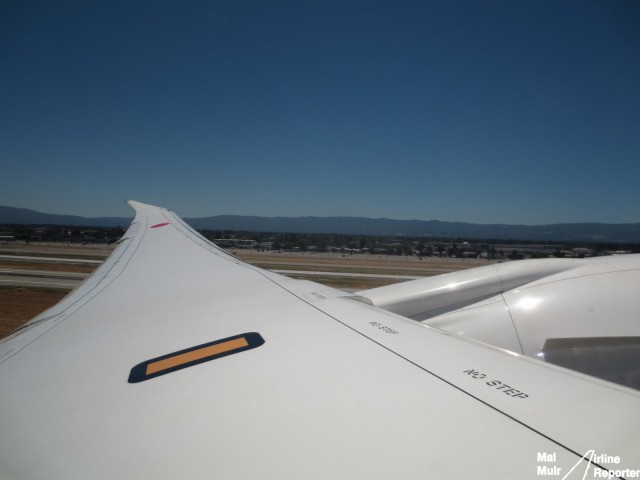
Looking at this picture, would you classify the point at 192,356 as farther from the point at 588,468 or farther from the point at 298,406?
the point at 588,468

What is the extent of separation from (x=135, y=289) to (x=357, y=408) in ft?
9.52

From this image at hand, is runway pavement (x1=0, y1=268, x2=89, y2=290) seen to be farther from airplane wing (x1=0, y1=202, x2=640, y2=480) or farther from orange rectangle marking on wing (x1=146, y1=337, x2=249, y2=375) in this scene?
orange rectangle marking on wing (x1=146, y1=337, x2=249, y2=375)

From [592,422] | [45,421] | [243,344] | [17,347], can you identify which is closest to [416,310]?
[243,344]

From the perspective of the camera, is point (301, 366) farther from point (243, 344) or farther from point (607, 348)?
point (607, 348)

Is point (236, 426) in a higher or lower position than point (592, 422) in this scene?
lower

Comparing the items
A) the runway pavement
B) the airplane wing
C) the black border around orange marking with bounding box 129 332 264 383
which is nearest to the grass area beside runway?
the runway pavement

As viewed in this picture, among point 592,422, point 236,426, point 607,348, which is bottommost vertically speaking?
point 607,348

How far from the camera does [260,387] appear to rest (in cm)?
133

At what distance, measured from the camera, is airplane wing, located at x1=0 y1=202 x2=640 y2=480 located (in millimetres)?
919

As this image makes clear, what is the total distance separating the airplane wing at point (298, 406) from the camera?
919 mm

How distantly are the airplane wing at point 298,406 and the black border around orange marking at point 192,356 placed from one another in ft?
0.04

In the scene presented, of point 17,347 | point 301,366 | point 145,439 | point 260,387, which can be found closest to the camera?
point 145,439

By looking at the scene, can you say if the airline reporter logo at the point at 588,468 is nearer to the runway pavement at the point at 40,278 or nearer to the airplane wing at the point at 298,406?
the airplane wing at the point at 298,406

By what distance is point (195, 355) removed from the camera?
1.70 meters
